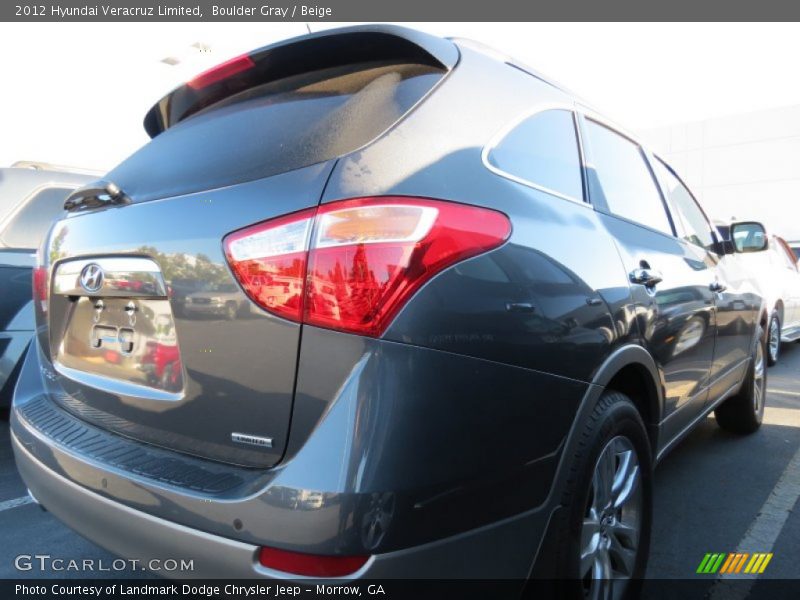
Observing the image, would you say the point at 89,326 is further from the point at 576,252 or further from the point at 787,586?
the point at 787,586

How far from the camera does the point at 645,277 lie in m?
2.11

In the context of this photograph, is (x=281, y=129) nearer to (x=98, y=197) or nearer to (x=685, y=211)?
(x=98, y=197)

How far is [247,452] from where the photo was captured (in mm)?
1340

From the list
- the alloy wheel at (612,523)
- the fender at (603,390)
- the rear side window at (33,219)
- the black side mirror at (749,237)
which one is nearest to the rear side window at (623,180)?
the fender at (603,390)

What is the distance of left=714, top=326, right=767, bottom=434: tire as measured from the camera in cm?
382

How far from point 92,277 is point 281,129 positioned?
2.31ft

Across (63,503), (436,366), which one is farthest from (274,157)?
(63,503)

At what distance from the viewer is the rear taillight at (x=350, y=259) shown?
1.25m

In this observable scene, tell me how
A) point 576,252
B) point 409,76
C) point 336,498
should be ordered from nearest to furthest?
point 336,498, point 409,76, point 576,252

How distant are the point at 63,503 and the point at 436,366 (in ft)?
3.69

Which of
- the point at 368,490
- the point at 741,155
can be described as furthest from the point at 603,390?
the point at 741,155

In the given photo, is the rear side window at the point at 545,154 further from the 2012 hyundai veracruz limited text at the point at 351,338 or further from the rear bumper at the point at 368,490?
the rear bumper at the point at 368,490

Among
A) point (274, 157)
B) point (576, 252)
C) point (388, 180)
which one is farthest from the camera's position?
point (576, 252)

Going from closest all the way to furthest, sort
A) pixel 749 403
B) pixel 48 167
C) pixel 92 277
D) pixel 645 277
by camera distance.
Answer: pixel 92 277, pixel 645 277, pixel 749 403, pixel 48 167
